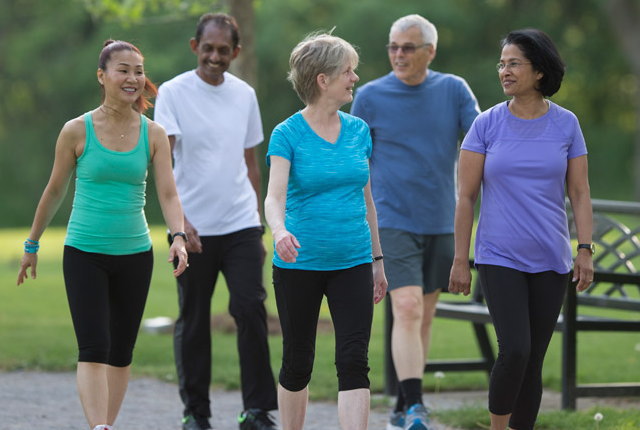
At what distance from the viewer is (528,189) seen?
17.7 feet

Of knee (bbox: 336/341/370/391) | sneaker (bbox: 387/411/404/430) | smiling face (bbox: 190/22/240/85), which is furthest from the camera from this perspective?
sneaker (bbox: 387/411/404/430)

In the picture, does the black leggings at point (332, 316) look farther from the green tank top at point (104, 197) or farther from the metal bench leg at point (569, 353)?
the metal bench leg at point (569, 353)

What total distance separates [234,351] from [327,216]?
5080mm

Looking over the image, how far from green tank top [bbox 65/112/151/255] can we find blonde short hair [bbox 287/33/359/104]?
861 millimetres

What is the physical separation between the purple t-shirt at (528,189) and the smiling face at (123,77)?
160 cm

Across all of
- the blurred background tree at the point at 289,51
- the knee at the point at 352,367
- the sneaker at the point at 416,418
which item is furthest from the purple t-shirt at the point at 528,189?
the blurred background tree at the point at 289,51

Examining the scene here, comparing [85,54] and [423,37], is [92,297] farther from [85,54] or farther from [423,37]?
[85,54]

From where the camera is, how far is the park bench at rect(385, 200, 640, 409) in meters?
7.26

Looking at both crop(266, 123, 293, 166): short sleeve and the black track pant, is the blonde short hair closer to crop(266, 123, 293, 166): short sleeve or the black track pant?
crop(266, 123, 293, 166): short sleeve

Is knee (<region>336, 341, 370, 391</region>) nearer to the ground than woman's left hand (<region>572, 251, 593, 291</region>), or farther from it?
nearer to the ground

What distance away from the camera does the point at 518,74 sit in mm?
5484

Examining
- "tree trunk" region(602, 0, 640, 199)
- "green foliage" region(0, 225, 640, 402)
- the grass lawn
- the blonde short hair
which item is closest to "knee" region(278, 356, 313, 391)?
the blonde short hair

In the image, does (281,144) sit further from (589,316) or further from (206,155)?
(589,316)

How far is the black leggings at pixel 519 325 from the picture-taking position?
5.38 meters
